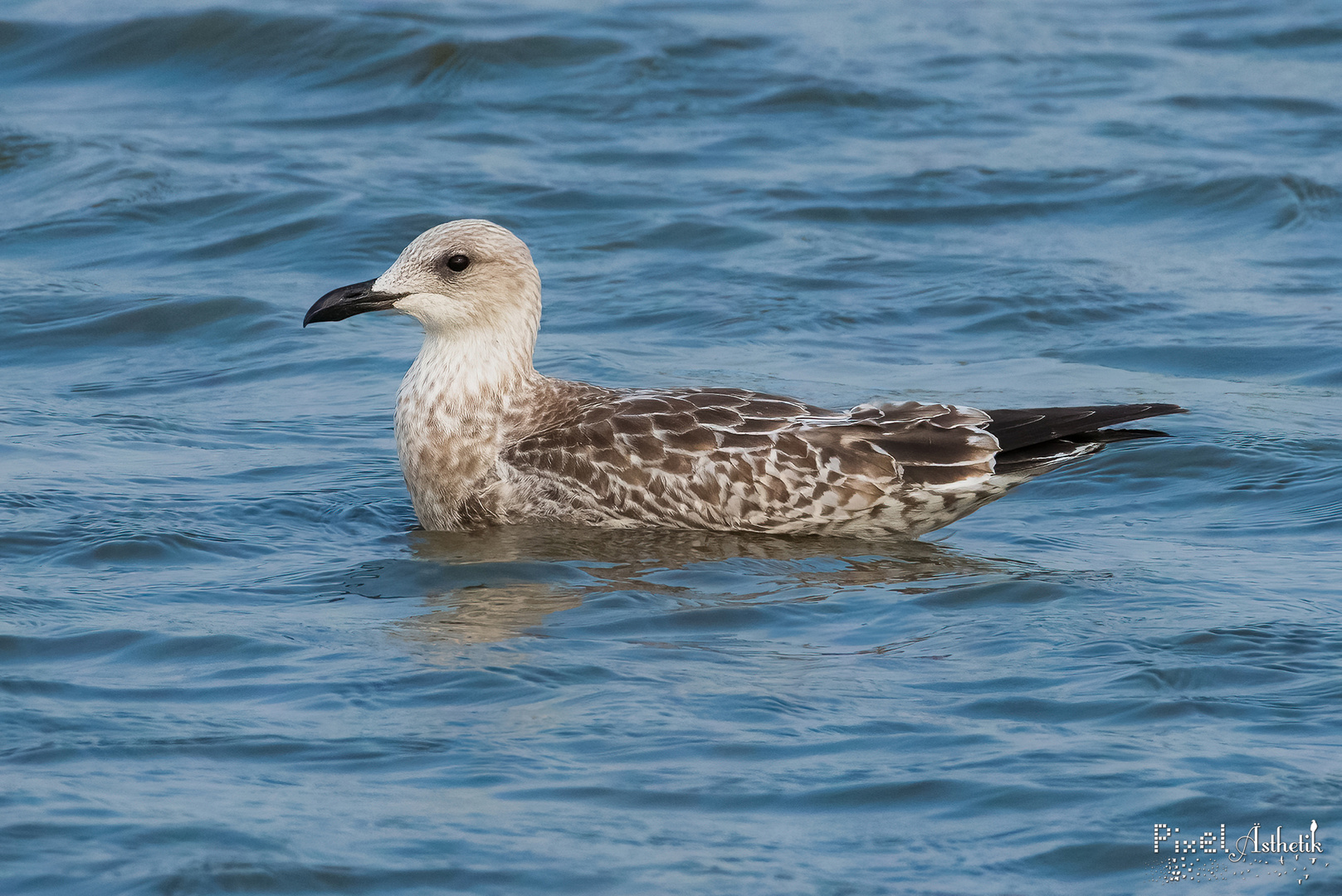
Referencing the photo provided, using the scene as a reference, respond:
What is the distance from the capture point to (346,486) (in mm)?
8602

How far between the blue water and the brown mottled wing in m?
0.16

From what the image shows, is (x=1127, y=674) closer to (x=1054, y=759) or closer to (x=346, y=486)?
(x=1054, y=759)

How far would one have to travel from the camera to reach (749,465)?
7660 millimetres

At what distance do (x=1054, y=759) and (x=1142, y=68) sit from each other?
12.6 metres

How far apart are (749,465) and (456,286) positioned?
1469 mm

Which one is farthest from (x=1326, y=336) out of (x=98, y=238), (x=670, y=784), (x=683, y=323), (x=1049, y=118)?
(x=98, y=238)

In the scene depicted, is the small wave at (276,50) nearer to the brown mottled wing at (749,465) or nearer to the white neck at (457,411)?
the white neck at (457,411)

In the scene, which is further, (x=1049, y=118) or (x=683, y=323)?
(x=1049, y=118)

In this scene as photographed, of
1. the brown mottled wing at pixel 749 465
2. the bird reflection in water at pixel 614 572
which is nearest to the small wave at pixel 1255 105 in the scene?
the brown mottled wing at pixel 749 465

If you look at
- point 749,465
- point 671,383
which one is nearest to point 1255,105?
point 671,383

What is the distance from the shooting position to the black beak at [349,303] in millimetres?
7863

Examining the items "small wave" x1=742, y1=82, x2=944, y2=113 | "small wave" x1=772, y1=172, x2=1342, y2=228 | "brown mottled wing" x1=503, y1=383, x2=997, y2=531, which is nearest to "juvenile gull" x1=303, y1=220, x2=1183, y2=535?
"brown mottled wing" x1=503, y1=383, x2=997, y2=531

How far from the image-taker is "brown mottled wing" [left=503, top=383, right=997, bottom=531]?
7.66 meters

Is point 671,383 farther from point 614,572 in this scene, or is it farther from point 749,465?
point 614,572
